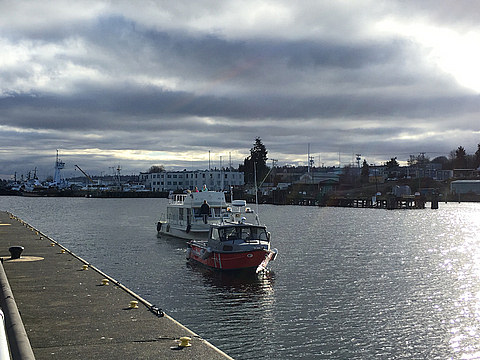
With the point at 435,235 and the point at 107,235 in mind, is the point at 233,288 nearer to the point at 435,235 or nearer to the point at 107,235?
the point at 107,235

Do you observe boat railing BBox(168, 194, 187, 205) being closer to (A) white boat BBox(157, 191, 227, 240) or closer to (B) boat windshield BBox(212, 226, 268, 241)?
(A) white boat BBox(157, 191, 227, 240)

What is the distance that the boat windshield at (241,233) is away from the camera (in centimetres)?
3616

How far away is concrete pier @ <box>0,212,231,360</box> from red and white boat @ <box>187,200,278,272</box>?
9.28m

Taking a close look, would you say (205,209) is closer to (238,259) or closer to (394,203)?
(238,259)

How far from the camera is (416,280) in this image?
1398 inches

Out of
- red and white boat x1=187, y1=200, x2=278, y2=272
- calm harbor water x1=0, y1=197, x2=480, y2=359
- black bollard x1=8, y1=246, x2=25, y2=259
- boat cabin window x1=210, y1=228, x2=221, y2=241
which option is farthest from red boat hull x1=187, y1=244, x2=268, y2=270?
black bollard x1=8, y1=246, x2=25, y2=259

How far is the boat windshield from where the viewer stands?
36159mm

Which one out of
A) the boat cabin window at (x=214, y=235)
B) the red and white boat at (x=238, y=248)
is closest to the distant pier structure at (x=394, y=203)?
the boat cabin window at (x=214, y=235)

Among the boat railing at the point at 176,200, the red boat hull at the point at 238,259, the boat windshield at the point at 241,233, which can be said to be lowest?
the red boat hull at the point at 238,259

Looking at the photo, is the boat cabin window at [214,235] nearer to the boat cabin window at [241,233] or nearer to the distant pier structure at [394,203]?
the boat cabin window at [241,233]

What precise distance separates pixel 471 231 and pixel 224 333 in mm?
65719

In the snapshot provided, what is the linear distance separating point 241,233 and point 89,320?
65.0 feet

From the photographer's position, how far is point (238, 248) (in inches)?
1378

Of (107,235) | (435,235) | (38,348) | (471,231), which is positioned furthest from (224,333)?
(471,231)
